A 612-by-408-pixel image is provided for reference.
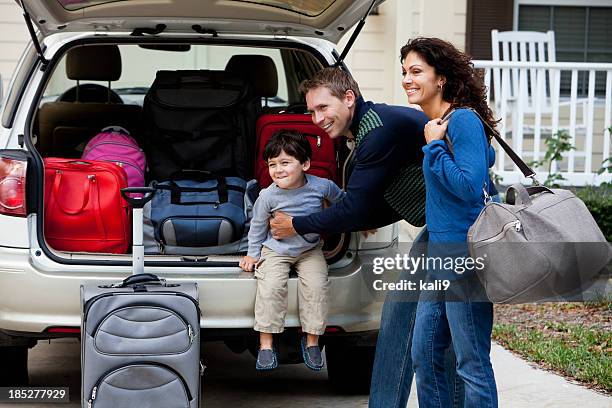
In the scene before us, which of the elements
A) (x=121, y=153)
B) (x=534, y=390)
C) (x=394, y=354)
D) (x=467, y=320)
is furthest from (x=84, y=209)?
(x=534, y=390)

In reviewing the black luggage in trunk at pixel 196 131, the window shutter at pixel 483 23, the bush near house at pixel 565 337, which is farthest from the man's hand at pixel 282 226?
the window shutter at pixel 483 23

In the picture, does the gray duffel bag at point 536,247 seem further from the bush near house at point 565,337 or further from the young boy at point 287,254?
the bush near house at point 565,337

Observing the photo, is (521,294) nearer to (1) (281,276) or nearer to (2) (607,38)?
(1) (281,276)

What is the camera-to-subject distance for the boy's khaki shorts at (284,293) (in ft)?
14.5

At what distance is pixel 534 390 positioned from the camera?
5.32 metres

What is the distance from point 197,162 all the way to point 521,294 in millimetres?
2152

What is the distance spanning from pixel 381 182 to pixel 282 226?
0.59 m

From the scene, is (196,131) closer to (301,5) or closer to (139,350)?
(301,5)

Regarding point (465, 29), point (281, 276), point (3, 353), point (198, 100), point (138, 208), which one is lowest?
point (3, 353)

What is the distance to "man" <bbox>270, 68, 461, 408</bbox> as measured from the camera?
414 centimetres

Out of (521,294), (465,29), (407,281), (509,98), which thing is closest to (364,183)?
(407,281)

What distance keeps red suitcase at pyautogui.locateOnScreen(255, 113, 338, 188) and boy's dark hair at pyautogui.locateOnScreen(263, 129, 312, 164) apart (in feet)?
0.64

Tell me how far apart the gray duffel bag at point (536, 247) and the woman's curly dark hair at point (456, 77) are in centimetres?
31

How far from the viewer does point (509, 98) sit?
9484 mm
